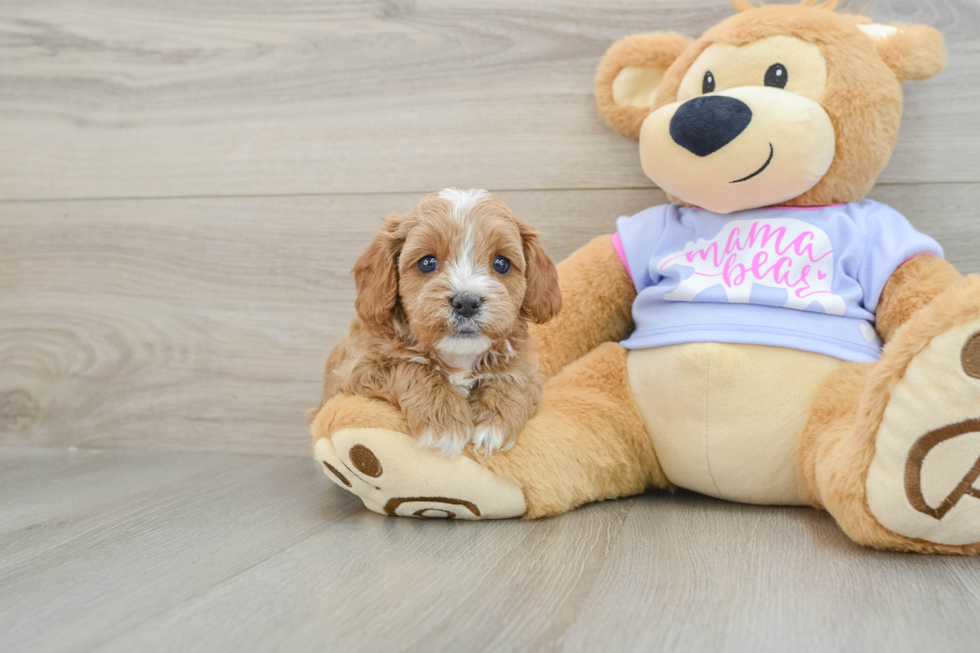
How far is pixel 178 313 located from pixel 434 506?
0.99 metres

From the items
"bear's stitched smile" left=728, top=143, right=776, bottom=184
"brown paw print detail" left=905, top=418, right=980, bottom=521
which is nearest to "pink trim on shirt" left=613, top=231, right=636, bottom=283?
"bear's stitched smile" left=728, top=143, right=776, bottom=184

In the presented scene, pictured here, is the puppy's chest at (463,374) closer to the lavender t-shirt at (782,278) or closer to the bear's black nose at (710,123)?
the lavender t-shirt at (782,278)

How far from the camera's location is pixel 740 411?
114 cm

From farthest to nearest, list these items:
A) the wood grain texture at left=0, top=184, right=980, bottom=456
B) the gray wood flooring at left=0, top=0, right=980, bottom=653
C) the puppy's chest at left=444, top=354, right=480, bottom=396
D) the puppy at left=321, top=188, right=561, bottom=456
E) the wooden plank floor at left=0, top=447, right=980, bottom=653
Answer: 1. the wood grain texture at left=0, top=184, right=980, bottom=456
2. the puppy's chest at left=444, top=354, right=480, bottom=396
3. the puppy at left=321, top=188, right=561, bottom=456
4. the gray wood flooring at left=0, top=0, right=980, bottom=653
5. the wooden plank floor at left=0, top=447, right=980, bottom=653

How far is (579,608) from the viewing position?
787mm

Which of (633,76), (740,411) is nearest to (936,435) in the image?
(740,411)

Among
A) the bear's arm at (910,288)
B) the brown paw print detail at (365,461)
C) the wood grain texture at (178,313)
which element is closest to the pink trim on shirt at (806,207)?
the bear's arm at (910,288)

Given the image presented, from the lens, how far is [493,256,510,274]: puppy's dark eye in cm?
110

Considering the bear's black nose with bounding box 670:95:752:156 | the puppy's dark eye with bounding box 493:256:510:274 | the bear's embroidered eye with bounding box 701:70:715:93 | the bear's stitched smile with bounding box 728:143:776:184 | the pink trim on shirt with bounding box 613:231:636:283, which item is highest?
the bear's embroidered eye with bounding box 701:70:715:93

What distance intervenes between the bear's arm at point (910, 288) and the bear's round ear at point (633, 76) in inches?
21.2

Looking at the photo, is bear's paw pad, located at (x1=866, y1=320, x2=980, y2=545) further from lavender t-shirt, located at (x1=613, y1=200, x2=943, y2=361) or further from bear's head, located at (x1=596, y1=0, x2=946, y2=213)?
bear's head, located at (x1=596, y1=0, x2=946, y2=213)

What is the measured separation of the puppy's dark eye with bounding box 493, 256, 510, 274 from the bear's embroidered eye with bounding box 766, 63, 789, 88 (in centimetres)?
54

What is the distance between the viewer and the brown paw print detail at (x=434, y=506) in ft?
3.59

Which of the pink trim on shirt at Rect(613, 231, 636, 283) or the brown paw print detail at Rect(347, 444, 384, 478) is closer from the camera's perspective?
the brown paw print detail at Rect(347, 444, 384, 478)
